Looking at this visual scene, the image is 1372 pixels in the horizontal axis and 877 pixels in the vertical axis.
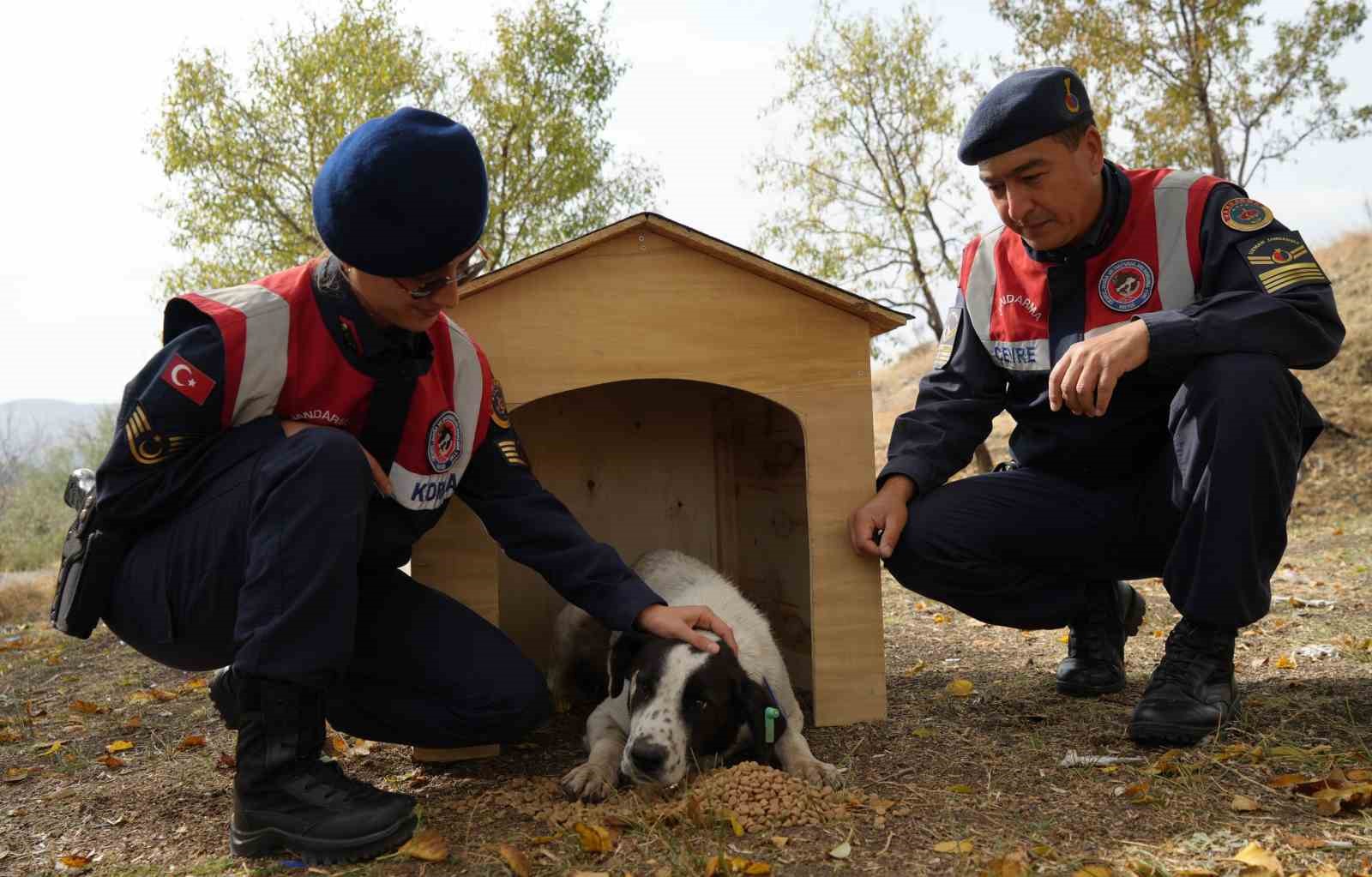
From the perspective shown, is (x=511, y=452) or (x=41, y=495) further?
(x=41, y=495)

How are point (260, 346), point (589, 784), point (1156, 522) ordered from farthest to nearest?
1. point (1156, 522)
2. point (589, 784)
3. point (260, 346)

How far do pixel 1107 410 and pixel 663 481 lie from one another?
198 centimetres

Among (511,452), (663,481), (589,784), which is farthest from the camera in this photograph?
(663,481)

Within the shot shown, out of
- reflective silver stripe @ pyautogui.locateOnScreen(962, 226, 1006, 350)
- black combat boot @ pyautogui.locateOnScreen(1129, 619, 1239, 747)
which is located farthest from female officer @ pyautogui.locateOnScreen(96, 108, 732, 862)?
reflective silver stripe @ pyautogui.locateOnScreen(962, 226, 1006, 350)

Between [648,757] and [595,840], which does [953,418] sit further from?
[595,840]

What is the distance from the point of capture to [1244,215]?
2.96 m

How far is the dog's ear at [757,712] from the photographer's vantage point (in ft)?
9.10

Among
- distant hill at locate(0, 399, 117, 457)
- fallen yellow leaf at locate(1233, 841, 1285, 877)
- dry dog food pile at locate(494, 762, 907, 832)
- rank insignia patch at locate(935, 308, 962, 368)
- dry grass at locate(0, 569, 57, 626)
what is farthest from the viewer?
distant hill at locate(0, 399, 117, 457)

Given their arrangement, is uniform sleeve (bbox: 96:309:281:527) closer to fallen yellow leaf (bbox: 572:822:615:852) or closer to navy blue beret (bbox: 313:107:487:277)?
navy blue beret (bbox: 313:107:487:277)

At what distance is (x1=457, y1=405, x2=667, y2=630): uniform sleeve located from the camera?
2.82 meters

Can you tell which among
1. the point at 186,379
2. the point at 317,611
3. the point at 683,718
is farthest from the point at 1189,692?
the point at 186,379

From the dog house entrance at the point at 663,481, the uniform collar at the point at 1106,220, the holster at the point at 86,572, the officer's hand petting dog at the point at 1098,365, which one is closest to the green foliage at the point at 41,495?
the dog house entrance at the point at 663,481

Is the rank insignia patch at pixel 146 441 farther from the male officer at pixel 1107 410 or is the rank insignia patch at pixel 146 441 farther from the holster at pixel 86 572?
the male officer at pixel 1107 410

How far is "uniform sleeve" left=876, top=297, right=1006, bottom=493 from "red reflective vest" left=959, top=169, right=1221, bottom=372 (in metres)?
0.08
